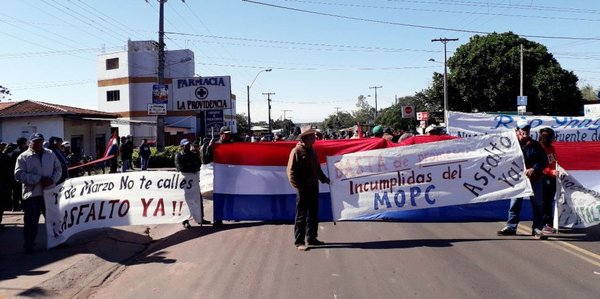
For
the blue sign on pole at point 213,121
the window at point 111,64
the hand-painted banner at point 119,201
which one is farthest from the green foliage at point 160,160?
the window at point 111,64

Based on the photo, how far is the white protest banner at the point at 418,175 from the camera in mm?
8492

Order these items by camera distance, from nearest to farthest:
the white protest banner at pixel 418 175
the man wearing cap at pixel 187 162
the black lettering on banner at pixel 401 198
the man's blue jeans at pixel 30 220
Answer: the man's blue jeans at pixel 30 220
the white protest banner at pixel 418 175
the black lettering on banner at pixel 401 198
the man wearing cap at pixel 187 162

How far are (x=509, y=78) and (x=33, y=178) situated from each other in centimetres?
4424

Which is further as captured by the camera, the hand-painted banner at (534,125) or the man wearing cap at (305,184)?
the hand-painted banner at (534,125)

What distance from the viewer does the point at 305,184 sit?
739 centimetres

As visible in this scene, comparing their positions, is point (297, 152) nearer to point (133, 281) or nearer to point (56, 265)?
point (133, 281)

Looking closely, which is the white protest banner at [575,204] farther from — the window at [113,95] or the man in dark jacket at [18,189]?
the window at [113,95]

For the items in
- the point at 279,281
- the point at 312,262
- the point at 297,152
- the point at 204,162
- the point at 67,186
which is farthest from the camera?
the point at 204,162

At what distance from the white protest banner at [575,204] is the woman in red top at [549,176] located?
0.09 meters

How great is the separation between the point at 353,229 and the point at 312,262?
2.21m

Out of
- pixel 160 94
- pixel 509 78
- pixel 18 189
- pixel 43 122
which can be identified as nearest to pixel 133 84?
pixel 43 122

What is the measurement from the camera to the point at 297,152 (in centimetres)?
741

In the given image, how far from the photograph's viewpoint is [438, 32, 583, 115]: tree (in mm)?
44312

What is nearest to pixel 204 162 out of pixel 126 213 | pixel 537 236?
pixel 126 213
